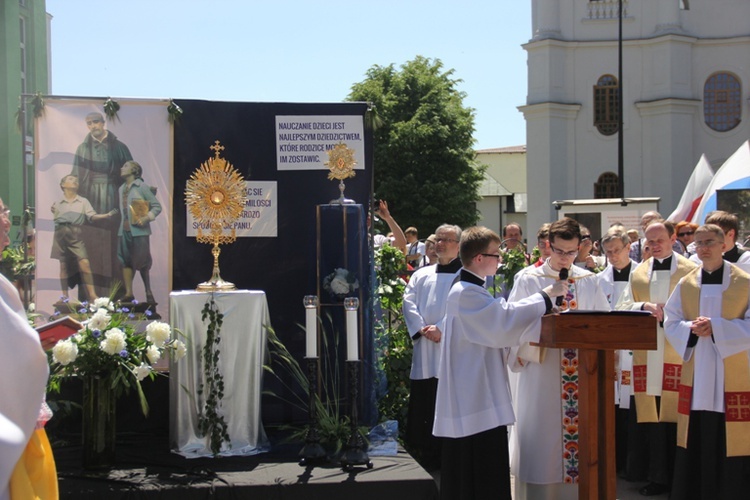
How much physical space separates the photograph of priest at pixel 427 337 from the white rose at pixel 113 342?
2794mm

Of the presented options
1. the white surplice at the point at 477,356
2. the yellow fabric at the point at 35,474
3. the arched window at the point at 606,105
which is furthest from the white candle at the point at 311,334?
the arched window at the point at 606,105

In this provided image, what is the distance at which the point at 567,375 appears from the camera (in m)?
6.10

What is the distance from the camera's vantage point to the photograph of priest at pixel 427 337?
8.10 meters

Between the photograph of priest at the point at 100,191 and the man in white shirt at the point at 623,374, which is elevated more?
the photograph of priest at the point at 100,191

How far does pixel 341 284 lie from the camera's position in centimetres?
783

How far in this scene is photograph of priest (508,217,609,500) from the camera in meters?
5.98

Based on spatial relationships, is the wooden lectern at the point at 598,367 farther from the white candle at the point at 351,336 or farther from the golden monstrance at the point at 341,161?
the golden monstrance at the point at 341,161

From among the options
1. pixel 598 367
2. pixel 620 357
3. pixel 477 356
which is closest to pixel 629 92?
pixel 620 357

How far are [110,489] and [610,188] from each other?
3397 centimetres

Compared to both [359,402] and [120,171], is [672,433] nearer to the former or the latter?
[359,402]

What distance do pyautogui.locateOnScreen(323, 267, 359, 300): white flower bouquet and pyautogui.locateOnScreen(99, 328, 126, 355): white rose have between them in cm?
207

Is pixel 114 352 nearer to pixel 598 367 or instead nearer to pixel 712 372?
pixel 598 367

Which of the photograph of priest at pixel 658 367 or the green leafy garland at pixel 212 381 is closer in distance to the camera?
the green leafy garland at pixel 212 381

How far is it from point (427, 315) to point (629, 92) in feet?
103
